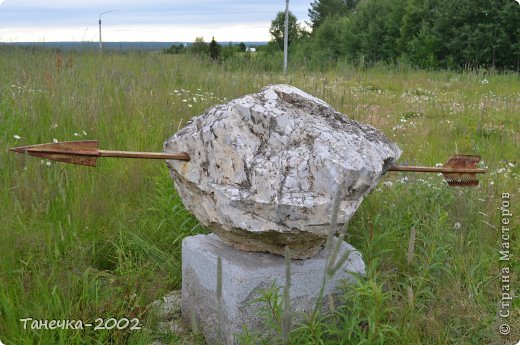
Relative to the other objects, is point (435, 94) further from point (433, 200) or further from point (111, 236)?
point (111, 236)

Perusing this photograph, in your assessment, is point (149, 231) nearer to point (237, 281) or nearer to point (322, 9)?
point (237, 281)

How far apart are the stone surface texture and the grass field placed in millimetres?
402

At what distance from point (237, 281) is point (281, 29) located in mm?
36729

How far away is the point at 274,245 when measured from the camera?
9.02 feet

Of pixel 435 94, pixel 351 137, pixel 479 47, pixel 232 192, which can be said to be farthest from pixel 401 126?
pixel 479 47

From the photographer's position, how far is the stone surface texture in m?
2.49

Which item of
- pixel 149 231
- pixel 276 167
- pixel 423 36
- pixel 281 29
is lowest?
pixel 149 231

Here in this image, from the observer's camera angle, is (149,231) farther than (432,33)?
No

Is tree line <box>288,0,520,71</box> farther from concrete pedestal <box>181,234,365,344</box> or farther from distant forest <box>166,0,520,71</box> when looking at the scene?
concrete pedestal <box>181,234,365,344</box>

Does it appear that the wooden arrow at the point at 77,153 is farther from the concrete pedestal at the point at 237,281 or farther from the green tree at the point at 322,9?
the green tree at the point at 322,9

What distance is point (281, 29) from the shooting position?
124 ft

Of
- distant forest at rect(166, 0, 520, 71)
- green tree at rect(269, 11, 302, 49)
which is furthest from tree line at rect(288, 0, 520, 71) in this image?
green tree at rect(269, 11, 302, 49)

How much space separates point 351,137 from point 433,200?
1.39 m

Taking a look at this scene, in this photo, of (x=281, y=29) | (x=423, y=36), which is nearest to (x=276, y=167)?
(x=423, y=36)
